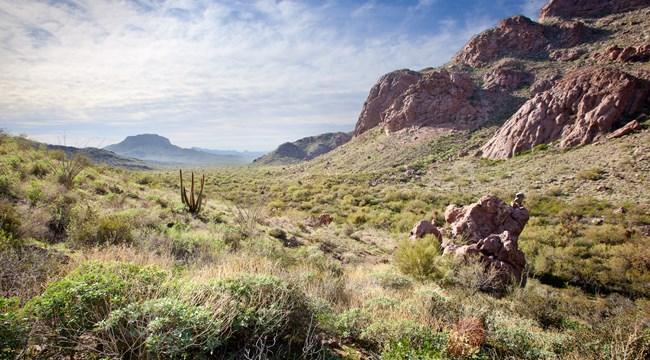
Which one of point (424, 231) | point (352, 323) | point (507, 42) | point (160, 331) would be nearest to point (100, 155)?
point (424, 231)

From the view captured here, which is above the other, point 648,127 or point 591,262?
point 648,127

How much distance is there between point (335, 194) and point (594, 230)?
18.9 metres

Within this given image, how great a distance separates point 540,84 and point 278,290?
200 feet

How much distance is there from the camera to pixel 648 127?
26609 mm

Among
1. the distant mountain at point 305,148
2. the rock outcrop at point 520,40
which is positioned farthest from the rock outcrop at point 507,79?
the distant mountain at point 305,148

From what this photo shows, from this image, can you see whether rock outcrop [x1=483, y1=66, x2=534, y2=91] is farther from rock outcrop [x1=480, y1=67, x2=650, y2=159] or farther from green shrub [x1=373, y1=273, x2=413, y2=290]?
green shrub [x1=373, y1=273, x2=413, y2=290]

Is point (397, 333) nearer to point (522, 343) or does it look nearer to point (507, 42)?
point (522, 343)

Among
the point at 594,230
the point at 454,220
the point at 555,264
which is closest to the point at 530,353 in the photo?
the point at 454,220

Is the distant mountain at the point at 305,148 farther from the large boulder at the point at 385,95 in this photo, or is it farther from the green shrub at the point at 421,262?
the green shrub at the point at 421,262

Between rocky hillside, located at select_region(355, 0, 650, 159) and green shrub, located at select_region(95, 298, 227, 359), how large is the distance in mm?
39981

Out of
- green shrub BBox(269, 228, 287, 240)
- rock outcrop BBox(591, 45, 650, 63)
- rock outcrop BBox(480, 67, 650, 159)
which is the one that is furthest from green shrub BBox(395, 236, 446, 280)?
rock outcrop BBox(591, 45, 650, 63)

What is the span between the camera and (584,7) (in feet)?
205

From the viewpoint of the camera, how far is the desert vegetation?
3.10 metres

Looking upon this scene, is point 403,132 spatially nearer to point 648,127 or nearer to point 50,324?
point 648,127
